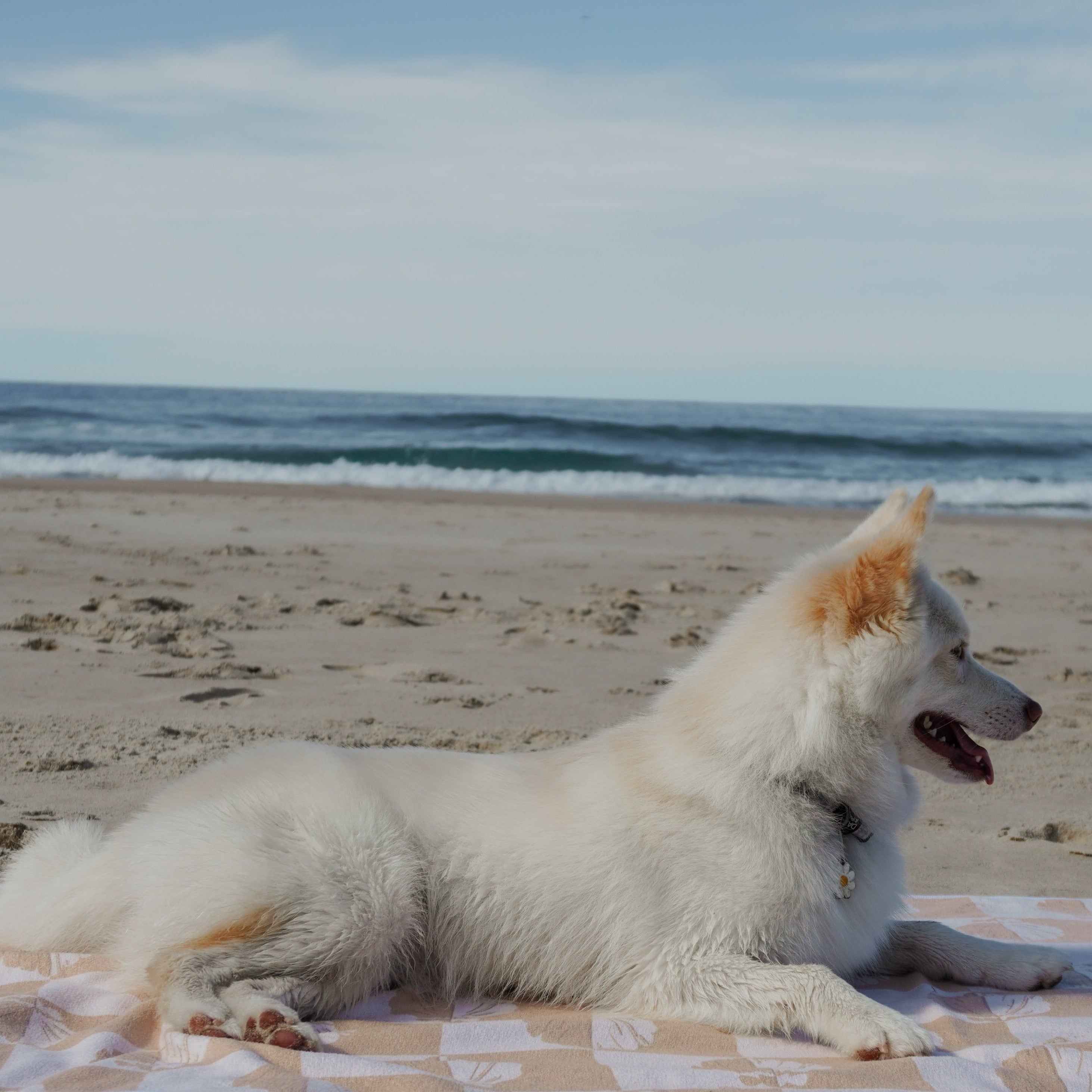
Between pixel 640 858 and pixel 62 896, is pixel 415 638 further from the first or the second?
pixel 640 858

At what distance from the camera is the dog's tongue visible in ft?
9.76

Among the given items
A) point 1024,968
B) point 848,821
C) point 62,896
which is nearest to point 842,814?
point 848,821

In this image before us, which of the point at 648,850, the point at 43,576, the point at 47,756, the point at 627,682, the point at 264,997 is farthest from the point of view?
the point at 43,576

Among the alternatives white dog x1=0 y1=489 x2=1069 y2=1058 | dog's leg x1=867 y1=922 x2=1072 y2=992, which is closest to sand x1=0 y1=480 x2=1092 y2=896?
dog's leg x1=867 y1=922 x2=1072 y2=992

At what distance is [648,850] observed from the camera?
9.12ft

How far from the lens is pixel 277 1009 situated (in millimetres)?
2525

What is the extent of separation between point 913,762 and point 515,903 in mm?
1059

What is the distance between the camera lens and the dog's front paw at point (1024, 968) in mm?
3035

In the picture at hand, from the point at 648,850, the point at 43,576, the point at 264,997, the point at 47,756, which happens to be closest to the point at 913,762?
the point at 648,850

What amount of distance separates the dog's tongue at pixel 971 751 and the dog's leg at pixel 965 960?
0.48 metres

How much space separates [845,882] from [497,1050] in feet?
3.02

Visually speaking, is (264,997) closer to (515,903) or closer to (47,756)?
(515,903)

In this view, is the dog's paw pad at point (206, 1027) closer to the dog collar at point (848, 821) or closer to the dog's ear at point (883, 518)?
the dog collar at point (848, 821)

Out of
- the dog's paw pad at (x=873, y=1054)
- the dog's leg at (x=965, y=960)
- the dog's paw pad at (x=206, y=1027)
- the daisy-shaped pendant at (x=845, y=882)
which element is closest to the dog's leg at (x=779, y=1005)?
the dog's paw pad at (x=873, y=1054)
